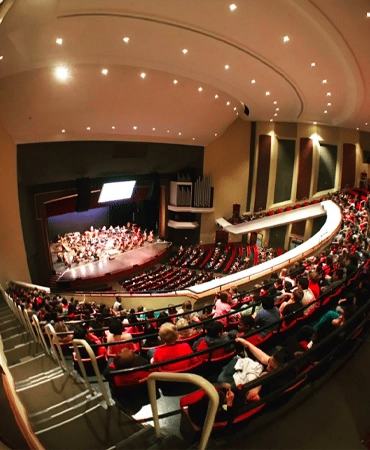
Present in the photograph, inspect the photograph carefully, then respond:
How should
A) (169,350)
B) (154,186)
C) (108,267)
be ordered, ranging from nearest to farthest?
(169,350)
(108,267)
(154,186)

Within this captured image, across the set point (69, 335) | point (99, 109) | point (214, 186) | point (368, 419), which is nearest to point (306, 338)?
point (368, 419)

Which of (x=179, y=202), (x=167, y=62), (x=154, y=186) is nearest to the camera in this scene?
(x=167, y=62)

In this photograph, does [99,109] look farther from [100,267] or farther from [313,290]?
[313,290]

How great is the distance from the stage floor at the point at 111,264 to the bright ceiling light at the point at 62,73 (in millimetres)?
A: 7447

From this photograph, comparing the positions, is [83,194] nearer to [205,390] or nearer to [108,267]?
[108,267]

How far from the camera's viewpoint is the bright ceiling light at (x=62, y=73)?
8044mm

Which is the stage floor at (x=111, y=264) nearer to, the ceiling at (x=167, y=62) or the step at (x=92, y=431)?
the ceiling at (x=167, y=62)

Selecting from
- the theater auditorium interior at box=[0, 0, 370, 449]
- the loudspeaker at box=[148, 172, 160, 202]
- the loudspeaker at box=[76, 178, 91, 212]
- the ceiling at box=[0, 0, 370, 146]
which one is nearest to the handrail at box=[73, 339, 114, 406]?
the theater auditorium interior at box=[0, 0, 370, 449]

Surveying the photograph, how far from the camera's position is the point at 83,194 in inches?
497

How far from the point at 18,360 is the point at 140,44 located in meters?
7.09

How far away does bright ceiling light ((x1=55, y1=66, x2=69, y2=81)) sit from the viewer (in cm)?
804

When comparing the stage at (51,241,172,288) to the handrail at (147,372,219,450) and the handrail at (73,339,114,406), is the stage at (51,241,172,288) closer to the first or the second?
the handrail at (73,339,114,406)

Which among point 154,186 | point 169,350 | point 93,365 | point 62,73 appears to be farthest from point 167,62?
point 93,365

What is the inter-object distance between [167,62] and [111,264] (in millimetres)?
9081
